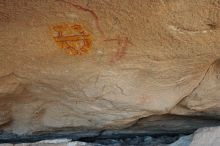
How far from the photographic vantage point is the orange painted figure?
1265 mm

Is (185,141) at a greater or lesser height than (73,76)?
lesser

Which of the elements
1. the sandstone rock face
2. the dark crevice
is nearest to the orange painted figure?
the sandstone rock face

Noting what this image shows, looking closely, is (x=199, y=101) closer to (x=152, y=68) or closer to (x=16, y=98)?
(x=152, y=68)

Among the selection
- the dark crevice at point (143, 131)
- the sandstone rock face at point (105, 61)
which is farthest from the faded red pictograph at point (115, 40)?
the dark crevice at point (143, 131)

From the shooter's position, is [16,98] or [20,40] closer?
[20,40]

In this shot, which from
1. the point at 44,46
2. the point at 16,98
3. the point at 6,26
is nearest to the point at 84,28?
the point at 44,46

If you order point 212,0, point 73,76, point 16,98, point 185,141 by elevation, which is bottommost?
point 185,141

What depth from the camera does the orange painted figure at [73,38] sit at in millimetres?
1265

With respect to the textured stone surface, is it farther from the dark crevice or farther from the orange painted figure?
the orange painted figure

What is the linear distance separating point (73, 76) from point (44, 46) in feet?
0.64

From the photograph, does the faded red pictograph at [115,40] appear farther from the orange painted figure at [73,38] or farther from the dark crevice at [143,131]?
the dark crevice at [143,131]

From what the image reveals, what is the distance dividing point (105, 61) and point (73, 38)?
18 cm

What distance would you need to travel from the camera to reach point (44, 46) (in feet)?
4.39

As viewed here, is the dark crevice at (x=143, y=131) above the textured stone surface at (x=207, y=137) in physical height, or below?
below
